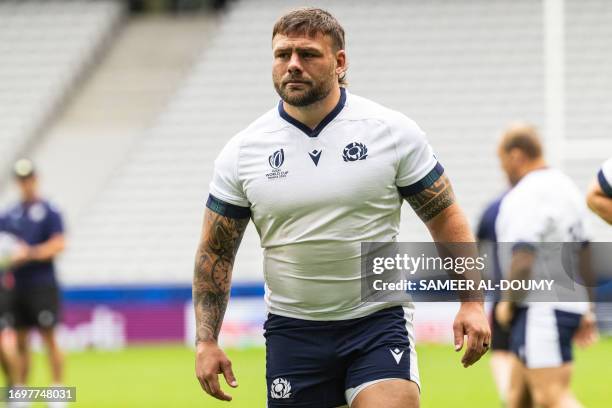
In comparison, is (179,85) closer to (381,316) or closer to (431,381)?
(431,381)

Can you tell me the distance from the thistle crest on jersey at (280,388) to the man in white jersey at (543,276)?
2.27 meters

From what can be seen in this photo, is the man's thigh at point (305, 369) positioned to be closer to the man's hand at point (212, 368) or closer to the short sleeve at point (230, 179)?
the man's hand at point (212, 368)

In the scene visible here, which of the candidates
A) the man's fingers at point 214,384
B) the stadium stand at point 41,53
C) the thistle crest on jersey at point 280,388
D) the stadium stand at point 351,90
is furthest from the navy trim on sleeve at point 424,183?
the stadium stand at point 41,53

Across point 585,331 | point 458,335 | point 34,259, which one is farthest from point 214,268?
point 34,259

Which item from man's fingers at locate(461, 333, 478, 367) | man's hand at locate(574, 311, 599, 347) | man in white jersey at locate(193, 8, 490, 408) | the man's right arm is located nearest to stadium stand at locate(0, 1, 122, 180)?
man's hand at locate(574, 311, 599, 347)

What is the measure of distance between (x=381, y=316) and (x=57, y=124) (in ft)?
64.1

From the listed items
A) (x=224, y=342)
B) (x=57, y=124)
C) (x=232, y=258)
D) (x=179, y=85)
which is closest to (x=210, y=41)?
(x=179, y=85)

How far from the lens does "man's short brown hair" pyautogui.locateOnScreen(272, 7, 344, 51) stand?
15.4 ft

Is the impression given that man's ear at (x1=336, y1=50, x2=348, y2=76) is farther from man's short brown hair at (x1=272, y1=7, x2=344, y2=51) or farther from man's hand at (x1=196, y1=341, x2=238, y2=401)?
man's hand at (x1=196, y1=341, x2=238, y2=401)

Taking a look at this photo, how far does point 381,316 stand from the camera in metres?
4.77

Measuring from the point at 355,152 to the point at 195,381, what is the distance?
787 cm

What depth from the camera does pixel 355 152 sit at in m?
4.71

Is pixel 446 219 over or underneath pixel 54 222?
underneath

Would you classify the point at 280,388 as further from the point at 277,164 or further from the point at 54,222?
the point at 54,222
